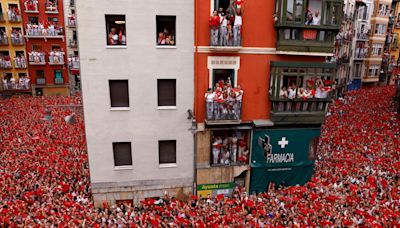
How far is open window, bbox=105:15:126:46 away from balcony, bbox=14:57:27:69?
108ft

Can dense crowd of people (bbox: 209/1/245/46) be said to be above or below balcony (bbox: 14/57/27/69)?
above

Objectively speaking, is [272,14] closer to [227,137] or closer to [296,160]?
[227,137]

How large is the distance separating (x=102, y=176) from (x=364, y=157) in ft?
60.9

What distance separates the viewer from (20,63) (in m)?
40.5

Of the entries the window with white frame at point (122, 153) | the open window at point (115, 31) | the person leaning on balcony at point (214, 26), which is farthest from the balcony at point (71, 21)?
the person leaning on balcony at point (214, 26)

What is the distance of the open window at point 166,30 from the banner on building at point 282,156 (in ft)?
23.3

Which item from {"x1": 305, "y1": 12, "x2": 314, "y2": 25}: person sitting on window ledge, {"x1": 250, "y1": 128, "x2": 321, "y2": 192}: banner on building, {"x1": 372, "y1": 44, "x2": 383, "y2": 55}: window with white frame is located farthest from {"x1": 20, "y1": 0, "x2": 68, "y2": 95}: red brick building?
{"x1": 372, "y1": 44, "x2": 383, "y2": 55}: window with white frame

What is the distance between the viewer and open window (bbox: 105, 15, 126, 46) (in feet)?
48.0

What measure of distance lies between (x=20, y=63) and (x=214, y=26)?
3650 centimetres

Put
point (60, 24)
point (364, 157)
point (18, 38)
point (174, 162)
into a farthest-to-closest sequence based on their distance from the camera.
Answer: point (60, 24) < point (18, 38) < point (364, 157) < point (174, 162)

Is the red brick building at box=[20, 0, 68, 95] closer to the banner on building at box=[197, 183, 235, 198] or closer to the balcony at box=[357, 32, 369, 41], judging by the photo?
the banner on building at box=[197, 183, 235, 198]

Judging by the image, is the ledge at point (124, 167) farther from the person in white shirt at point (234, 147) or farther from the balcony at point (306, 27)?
the balcony at point (306, 27)

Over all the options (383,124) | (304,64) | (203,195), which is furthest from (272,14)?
(383,124)

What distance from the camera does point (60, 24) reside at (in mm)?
42438
